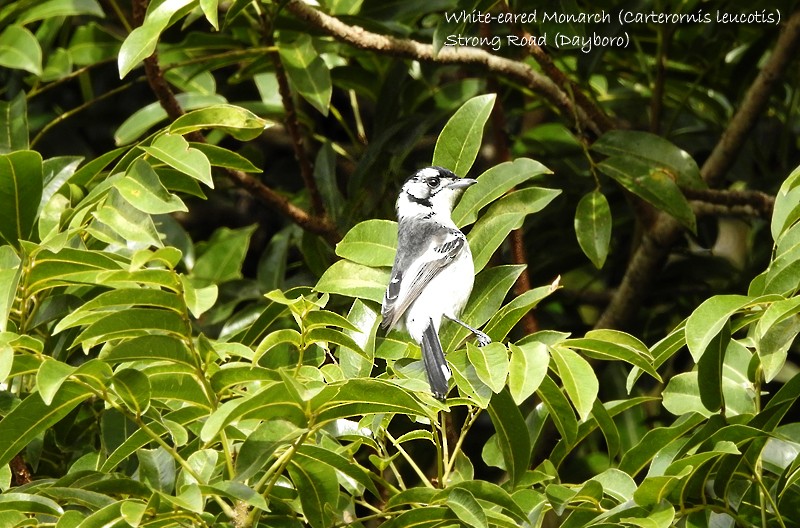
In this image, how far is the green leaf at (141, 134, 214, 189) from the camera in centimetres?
279

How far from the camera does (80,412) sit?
140 inches

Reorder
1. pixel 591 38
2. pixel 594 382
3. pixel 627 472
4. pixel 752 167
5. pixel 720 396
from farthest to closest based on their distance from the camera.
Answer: pixel 752 167 → pixel 591 38 → pixel 627 472 → pixel 720 396 → pixel 594 382

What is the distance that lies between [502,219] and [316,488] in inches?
39.6

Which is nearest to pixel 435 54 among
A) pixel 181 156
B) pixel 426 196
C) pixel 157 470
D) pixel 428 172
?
pixel 428 172

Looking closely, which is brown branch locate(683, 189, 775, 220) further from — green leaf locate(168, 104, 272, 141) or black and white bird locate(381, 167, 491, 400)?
green leaf locate(168, 104, 272, 141)

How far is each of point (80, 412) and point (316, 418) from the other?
1559 millimetres

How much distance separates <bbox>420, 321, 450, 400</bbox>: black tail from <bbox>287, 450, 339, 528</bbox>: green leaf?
1.04 feet

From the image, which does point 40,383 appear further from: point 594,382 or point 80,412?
point 80,412

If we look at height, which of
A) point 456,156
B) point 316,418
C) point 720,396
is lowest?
point 720,396

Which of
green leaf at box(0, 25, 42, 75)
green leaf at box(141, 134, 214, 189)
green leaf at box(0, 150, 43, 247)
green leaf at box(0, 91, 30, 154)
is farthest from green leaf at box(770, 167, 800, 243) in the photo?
green leaf at box(0, 25, 42, 75)

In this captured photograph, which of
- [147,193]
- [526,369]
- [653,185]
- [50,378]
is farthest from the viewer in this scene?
[653,185]

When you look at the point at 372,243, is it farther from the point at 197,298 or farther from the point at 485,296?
the point at 197,298

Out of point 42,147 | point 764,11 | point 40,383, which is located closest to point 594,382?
point 40,383

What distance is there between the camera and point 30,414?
7.99ft
